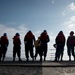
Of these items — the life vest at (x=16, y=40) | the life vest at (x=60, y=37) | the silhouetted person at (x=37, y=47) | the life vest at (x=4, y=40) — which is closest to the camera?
the life vest at (x=60, y=37)

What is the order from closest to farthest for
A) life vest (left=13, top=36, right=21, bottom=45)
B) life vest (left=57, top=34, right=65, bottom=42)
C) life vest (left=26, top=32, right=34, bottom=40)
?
1. life vest (left=57, top=34, right=65, bottom=42)
2. life vest (left=26, top=32, right=34, bottom=40)
3. life vest (left=13, top=36, right=21, bottom=45)

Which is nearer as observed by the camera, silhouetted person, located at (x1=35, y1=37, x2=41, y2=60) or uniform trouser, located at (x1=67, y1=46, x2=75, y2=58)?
uniform trouser, located at (x1=67, y1=46, x2=75, y2=58)

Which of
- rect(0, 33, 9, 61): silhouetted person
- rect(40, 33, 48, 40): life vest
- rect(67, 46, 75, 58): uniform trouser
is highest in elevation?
rect(40, 33, 48, 40): life vest

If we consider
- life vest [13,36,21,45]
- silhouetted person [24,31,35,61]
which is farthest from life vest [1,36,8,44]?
silhouetted person [24,31,35,61]

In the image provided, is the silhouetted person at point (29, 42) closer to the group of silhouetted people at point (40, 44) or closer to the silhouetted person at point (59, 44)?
the group of silhouetted people at point (40, 44)

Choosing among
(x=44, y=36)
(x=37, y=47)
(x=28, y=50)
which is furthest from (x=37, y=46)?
(x=44, y=36)

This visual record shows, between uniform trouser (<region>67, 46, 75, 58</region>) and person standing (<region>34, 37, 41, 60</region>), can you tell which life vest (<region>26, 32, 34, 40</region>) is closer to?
person standing (<region>34, 37, 41, 60</region>)

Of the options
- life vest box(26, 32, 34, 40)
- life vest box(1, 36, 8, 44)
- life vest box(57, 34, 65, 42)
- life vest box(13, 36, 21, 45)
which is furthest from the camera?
life vest box(1, 36, 8, 44)

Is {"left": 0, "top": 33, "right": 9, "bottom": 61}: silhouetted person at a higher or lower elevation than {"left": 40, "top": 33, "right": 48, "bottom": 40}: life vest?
lower

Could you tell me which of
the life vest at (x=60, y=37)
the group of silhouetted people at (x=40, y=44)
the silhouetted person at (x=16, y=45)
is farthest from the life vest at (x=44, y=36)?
the silhouetted person at (x=16, y=45)

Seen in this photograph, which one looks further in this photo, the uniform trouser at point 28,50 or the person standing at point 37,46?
the person standing at point 37,46

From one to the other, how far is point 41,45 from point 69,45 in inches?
74.3

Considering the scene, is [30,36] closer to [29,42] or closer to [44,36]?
[29,42]

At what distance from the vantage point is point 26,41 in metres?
14.5
